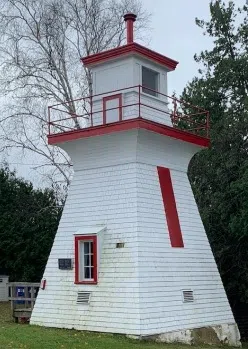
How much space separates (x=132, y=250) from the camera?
601 inches

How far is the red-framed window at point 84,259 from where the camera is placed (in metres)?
16.0

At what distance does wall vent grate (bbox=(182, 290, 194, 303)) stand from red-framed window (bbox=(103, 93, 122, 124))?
16.3ft

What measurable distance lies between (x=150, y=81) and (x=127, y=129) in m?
2.28

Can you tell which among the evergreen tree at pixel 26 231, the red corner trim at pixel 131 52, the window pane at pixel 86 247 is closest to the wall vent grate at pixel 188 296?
the window pane at pixel 86 247

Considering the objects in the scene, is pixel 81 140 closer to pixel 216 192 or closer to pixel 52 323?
pixel 52 323

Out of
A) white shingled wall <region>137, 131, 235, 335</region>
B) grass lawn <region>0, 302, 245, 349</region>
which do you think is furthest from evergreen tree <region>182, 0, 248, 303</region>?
grass lawn <region>0, 302, 245, 349</region>

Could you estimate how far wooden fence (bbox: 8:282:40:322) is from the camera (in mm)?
18078

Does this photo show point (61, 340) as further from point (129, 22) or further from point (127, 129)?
point (129, 22)

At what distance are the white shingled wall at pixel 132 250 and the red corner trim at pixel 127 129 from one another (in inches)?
9.3

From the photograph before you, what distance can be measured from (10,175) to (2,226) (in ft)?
11.0

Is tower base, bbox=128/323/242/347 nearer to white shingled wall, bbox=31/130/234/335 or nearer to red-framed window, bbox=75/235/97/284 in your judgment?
white shingled wall, bbox=31/130/234/335

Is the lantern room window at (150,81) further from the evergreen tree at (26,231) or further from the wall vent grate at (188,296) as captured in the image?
the evergreen tree at (26,231)

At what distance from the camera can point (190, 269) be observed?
16.8 metres

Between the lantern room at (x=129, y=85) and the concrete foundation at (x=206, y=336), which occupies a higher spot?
the lantern room at (x=129, y=85)
